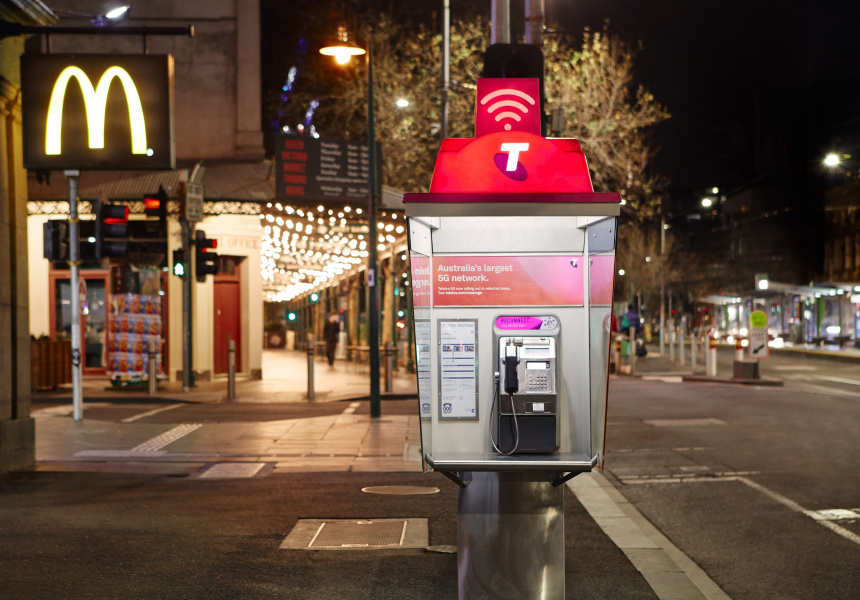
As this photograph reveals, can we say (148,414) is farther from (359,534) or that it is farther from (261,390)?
(359,534)

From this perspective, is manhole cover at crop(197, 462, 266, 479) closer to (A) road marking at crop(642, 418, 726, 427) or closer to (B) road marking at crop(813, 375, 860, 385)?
(A) road marking at crop(642, 418, 726, 427)

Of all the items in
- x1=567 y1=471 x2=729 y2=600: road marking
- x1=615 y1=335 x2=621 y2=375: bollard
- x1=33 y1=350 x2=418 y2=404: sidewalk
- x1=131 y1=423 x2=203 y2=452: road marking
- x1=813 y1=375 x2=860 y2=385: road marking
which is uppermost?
x1=615 y1=335 x2=621 y2=375: bollard

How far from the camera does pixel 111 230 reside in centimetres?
1398

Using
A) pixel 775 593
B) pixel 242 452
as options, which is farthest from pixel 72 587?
pixel 242 452

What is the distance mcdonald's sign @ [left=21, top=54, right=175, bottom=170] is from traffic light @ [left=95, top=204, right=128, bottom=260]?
145 inches

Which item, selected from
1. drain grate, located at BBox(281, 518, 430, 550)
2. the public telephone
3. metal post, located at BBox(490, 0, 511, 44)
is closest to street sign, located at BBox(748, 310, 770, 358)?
metal post, located at BBox(490, 0, 511, 44)

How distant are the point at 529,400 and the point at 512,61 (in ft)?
7.29

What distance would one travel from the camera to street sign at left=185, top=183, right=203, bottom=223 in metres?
20.6

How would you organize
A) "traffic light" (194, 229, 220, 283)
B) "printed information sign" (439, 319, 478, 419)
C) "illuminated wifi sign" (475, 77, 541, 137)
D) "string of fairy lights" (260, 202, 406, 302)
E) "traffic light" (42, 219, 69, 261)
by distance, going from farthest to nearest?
"string of fairy lights" (260, 202, 406, 302), "traffic light" (194, 229, 220, 283), "traffic light" (42, 219, 69, 261), "illuminated wifi sign" (475, 77, 541, 137), "printed information sign" (439, 319, 478, 419)

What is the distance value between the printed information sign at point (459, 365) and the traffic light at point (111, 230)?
405 inches

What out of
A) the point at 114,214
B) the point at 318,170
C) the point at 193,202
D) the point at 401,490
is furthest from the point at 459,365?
the point at 318,170

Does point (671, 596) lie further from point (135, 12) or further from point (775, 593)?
point (135, 12)

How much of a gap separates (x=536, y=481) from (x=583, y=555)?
219 centimetres

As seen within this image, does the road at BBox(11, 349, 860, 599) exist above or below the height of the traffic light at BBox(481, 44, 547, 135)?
below
